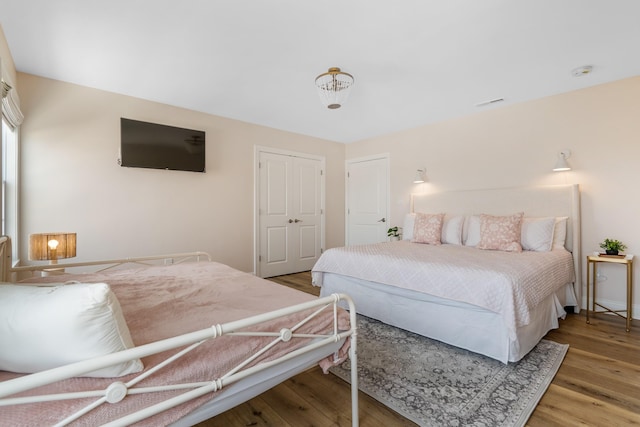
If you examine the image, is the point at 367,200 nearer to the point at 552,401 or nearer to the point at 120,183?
the point at 120,183

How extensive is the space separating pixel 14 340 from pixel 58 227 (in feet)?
8.76

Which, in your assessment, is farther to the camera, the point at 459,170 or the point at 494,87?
the point at 459,170

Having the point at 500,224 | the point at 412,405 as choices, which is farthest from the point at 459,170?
the point at 412,405

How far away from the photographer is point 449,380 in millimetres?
1880

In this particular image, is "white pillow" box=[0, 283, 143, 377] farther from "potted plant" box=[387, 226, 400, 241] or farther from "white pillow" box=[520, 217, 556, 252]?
"potted plant" box=[387, 226, 400, 241]

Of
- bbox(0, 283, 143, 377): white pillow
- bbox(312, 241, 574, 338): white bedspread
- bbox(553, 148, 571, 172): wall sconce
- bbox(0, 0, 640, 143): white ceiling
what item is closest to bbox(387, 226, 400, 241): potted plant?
bbox(312, 241, 574, 338): white bedspread

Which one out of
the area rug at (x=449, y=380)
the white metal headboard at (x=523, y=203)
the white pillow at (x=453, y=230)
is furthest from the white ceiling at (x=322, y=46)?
the area rug at (x=449, y=380)

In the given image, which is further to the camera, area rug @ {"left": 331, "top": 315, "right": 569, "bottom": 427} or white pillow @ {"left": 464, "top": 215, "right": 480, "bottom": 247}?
white pillow @ {"left": 464, "top": 215, "right": 480, "bottom": 247}

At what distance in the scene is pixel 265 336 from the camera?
4.00ft

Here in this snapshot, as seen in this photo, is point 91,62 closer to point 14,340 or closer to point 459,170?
point 14,340

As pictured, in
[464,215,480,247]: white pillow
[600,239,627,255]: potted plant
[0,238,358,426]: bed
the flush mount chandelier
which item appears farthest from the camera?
A: [464,215,480,247]: white pillow

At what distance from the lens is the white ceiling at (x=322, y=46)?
189 cm

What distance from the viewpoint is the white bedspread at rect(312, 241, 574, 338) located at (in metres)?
2.00

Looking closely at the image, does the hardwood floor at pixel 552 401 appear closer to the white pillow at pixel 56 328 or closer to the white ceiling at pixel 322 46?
the white pillow at pixel 56 328
